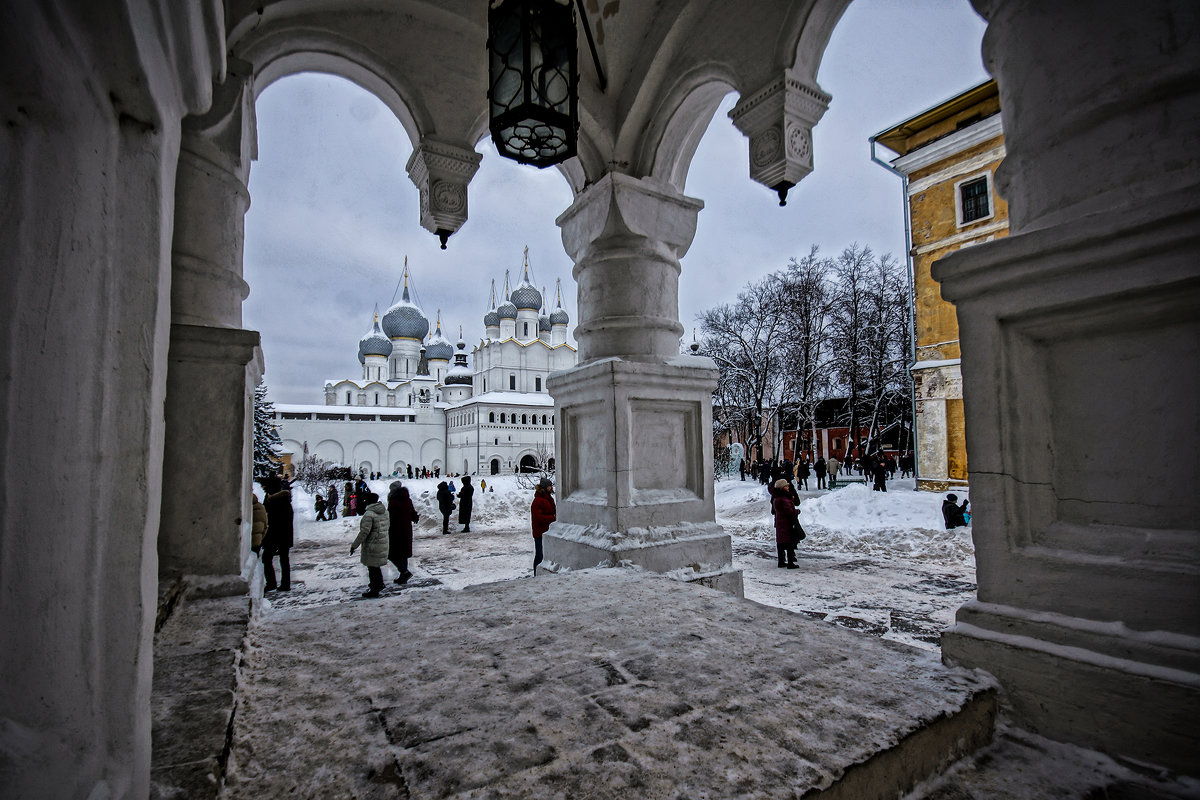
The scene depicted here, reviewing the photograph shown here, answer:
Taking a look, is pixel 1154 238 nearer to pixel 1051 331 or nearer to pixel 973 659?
pixel 1051 331

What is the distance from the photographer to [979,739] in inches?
67.8

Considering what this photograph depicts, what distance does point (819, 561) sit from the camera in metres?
7.82

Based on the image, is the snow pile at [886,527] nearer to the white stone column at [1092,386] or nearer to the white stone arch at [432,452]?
the white stone column at [1092,386]

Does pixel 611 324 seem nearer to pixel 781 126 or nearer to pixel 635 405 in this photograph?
pixel 635 405

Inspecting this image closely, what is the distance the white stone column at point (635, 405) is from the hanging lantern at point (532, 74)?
1.25 metres

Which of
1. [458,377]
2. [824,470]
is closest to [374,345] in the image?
[458,377]

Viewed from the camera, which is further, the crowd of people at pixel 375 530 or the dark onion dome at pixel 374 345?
the dark onion dome at pixel 374 345

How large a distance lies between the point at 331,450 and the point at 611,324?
4788 cm

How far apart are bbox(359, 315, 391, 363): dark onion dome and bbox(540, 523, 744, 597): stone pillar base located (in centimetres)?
5781

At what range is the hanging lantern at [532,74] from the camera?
2.95m

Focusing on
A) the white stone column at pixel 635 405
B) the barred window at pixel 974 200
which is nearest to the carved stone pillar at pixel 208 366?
the white stone column at pixel 635 405

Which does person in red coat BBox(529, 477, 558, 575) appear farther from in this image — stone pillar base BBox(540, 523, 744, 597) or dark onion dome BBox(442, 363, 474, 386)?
dark onion dome BBox(442, 363, 474, 386)

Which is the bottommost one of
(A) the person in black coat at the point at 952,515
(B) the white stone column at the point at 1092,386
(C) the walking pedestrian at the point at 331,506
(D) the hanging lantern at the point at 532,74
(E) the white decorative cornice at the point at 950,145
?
(C) the walking pedestrian at the point at 331,506

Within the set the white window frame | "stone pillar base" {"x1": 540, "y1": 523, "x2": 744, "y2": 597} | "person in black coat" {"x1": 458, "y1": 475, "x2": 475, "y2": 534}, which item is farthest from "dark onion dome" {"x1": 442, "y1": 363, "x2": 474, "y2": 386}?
"stone pillar base" {"x1": 540, "y1": 523, "x2": 744, "y2": 597}
